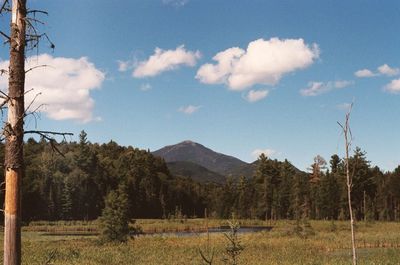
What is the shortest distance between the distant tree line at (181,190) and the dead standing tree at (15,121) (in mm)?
72803

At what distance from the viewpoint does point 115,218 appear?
43.2 meters

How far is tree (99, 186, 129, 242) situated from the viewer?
42.9m

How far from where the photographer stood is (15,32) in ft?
26.3

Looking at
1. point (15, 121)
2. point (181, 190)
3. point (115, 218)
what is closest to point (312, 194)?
point (181, 190)

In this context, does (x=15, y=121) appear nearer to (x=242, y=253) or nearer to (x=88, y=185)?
(x=242, y=253)

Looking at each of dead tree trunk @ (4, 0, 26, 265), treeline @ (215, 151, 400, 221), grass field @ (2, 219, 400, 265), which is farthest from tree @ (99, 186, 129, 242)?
treeline @ (215, 151, 400, 221)

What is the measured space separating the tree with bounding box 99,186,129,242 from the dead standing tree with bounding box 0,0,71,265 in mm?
35245

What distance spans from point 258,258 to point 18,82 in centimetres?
2611

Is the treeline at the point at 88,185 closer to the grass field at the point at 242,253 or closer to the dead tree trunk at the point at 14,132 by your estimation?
the grass field at the point at 242,253

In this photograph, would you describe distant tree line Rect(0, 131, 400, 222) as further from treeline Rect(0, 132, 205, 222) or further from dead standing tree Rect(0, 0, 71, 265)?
dead standing tree Rect(0, 0, 71, 265)

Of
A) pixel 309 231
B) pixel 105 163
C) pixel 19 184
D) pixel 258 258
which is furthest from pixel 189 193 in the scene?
pixel 19 184

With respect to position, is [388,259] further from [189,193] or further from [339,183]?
[189,193]

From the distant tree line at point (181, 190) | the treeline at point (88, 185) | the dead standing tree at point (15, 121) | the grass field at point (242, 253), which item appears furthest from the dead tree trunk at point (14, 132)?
the distant tree line at point (181, 190)

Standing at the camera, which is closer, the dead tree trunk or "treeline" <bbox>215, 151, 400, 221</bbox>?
the dead tree trunk
